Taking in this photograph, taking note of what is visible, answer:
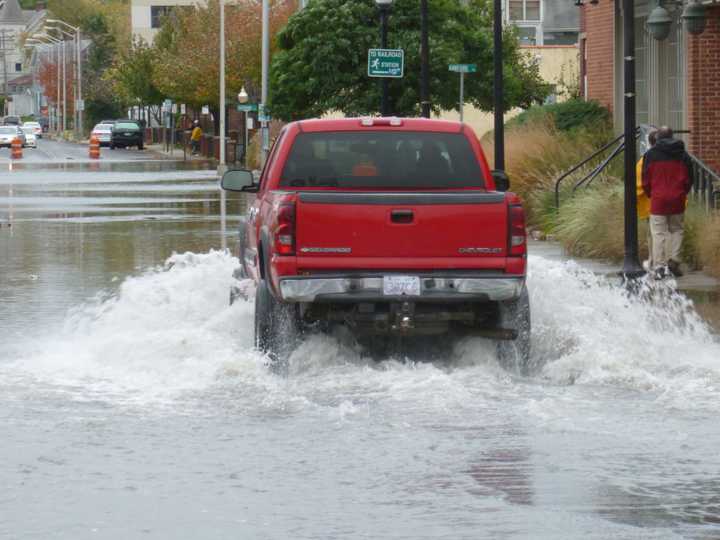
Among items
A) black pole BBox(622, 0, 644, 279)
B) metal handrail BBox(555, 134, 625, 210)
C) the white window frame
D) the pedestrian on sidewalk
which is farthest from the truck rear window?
the pedestrian on sidewalk

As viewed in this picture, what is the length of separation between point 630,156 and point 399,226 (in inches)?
255

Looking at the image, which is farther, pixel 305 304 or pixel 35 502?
pixel 305 304

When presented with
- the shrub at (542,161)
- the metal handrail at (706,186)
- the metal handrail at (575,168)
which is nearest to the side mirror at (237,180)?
the metal handrail at (706,186)

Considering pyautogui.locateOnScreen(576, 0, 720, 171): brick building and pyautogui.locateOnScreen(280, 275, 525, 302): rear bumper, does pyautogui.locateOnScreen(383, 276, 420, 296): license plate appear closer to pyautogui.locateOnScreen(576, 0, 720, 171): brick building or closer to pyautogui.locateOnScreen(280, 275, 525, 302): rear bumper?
pyautogui.locateOnScreen(280, 275, 525, 302): rear bumper

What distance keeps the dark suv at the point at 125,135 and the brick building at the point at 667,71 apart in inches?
2603

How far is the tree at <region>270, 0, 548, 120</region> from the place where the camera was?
4316 centimetres

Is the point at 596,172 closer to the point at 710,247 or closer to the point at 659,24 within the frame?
the point at 659,24

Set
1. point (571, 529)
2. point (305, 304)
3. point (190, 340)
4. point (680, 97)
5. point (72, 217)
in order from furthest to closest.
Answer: point (72, 217) → point (680, 97) → point (190, 340) → point (305, 304) → point (571, 529)

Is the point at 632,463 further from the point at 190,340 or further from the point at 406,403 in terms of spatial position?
the point at 190,340

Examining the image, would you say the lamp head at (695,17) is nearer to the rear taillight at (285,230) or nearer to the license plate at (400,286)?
the license plate at (400,286)

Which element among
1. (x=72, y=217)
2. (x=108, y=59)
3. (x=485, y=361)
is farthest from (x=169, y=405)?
(x=108, y=59)

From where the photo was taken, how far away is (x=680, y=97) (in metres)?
29.1

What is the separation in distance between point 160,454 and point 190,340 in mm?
3737

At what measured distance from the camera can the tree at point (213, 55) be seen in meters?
72.3
